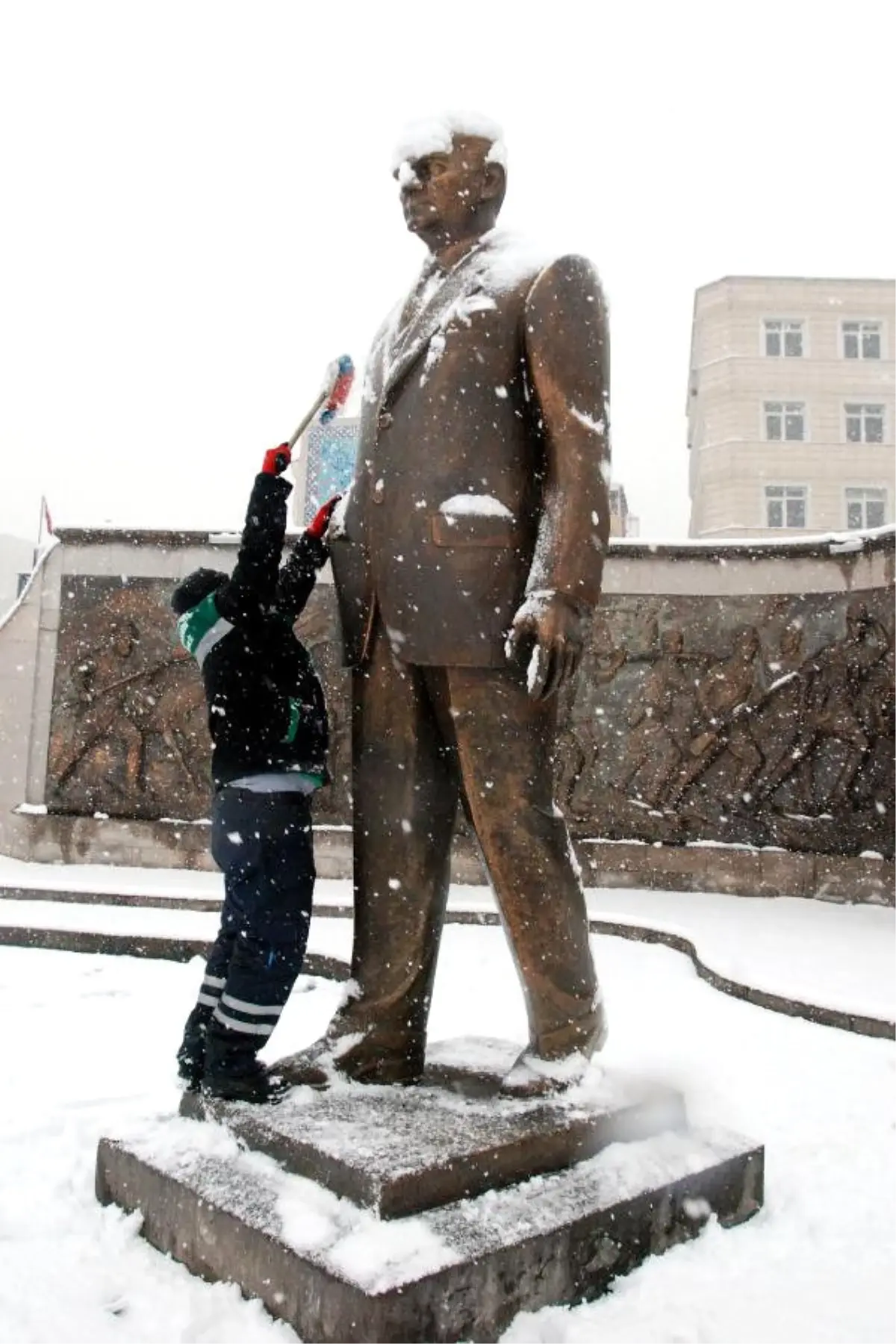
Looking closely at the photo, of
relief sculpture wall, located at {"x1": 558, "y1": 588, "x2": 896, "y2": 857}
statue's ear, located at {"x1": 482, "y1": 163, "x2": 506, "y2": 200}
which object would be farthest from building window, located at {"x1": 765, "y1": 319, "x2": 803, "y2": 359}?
statue's ear, located at {"x1": 482, "y1": 163, "x2": 506, "y2": 200}

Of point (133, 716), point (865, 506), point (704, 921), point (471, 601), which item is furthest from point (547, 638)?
point (865, 506)

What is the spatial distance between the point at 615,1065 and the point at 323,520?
1.65 meters

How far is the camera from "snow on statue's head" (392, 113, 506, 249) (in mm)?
2838

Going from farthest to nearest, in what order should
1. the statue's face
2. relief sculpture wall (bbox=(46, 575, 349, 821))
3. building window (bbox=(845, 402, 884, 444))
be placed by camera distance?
building window (bbox=(845, 402, 884, 444)), relief sculpture wall (bbox=(46, 575, 349, 821)), the statue's face

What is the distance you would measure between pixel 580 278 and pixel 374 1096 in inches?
80.1

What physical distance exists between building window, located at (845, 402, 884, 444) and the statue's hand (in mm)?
29981

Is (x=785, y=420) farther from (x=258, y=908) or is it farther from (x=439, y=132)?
(x=258, y=908)

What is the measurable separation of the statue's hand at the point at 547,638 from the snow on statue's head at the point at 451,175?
1.10 m

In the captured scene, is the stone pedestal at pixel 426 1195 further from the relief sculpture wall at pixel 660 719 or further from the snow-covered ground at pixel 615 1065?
the relief sculpture wall at pixel 660 719

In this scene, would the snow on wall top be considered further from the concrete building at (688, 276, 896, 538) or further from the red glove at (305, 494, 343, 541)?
the concrete building at (688, 276, 896, 538)

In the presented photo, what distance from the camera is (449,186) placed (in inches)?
114

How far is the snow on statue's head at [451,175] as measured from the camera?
2.84 meters

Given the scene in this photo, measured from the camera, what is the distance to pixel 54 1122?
303 centimetres

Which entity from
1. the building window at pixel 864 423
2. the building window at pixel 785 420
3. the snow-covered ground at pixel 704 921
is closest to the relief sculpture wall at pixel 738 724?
the snow-covered ground at pixel 704 921
